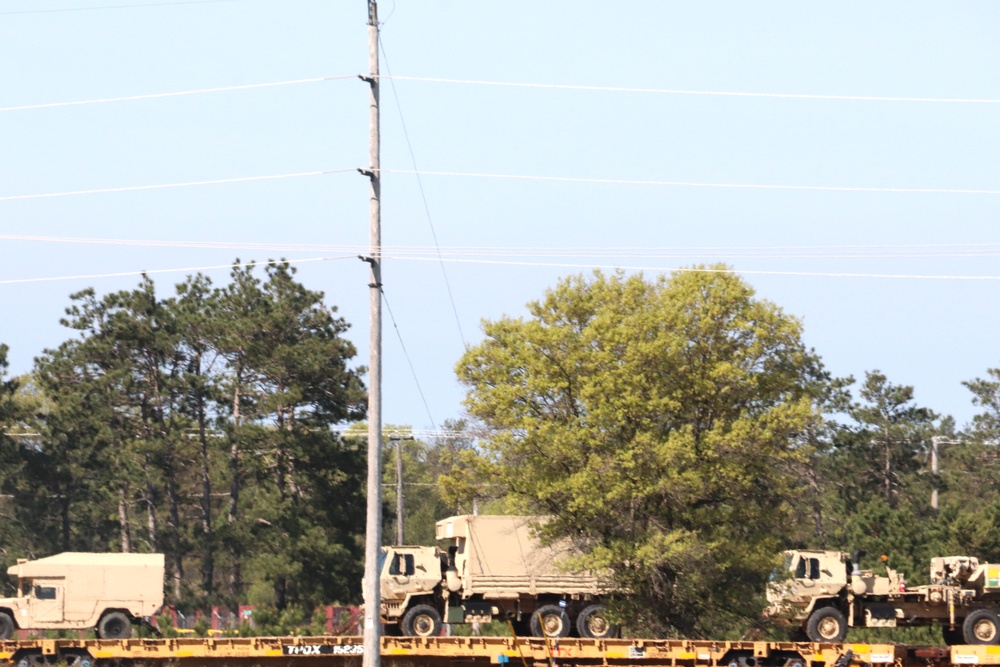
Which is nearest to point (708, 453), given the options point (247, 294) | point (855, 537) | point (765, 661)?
point (765, 661)

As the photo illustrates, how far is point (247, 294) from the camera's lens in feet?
196

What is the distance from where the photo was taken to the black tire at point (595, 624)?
3175cm

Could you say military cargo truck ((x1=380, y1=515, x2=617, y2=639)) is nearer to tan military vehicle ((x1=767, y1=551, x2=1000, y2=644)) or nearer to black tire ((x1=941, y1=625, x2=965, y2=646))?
tan military vehicle ((x1=767, y1=551, x2=1000, y2=644))

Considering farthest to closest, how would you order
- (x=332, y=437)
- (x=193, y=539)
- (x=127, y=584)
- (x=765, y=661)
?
(x=193, y=539)
(x=332, y=437)
(x=127, y=584)
(x=765, y=661)

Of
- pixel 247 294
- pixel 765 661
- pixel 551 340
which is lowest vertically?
pixel 765 661

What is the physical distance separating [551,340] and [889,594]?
33.2 ft

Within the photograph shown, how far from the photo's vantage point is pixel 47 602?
1318 inches

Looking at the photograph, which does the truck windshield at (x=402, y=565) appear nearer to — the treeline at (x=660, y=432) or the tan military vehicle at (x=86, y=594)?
the treeline at (x=660, y=432)

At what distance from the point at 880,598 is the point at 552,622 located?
301 inches

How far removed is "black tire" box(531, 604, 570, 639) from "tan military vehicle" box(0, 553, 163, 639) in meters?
9.76

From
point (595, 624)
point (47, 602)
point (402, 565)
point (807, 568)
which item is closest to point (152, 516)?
point (47, 602)

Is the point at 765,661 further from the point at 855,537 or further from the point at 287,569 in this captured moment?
the point at 287,569

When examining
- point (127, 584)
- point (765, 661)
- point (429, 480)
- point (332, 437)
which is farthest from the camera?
point (429, 480)

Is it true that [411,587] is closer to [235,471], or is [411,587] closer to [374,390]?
[374,390]
